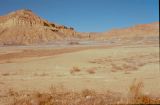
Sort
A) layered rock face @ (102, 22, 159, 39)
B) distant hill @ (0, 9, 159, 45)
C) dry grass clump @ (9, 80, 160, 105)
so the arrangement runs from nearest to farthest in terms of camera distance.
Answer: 1. dry grass clump @ (9, 80, 160, 105)
2. distant hill @ (0, 9, 159, 45)
3. layered rock face @ (102, 22, 159, 39)

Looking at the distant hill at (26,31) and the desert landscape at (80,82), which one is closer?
the desert landscape at (80,82)

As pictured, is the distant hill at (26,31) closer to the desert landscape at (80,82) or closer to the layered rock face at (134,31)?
the layered rock face at (134,31)

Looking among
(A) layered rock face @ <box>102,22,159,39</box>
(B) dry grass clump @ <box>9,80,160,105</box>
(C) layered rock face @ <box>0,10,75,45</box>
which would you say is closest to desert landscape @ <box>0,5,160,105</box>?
(B) dry grass clump @ <box>9,80,160,105</box>

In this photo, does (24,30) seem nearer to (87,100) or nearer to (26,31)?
(26,31)

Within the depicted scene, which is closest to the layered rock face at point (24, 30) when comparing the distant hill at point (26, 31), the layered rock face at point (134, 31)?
the distant hill at point (26, 31)

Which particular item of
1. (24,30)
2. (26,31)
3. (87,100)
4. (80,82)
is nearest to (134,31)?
(26,31)

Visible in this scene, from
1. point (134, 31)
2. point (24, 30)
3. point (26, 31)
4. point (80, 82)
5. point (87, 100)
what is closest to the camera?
point (87, 100)

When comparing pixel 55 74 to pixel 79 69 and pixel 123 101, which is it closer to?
pixel 79 69

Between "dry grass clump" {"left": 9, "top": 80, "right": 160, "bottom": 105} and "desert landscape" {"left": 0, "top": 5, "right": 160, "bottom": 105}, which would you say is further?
"desert landscape" {"left": 0, "top": 5, "right": 160, "bottom": 105}

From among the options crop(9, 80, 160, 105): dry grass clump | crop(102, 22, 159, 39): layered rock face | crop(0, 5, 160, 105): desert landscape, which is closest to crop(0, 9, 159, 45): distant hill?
crop(102, 22, 159, 39): layered rock face

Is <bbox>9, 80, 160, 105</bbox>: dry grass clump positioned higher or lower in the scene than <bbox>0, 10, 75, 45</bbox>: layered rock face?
lower

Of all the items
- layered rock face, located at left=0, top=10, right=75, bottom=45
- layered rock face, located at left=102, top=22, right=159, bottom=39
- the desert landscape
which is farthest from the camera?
layered rock face, located at left=102, top=22, right=159, bottom=39

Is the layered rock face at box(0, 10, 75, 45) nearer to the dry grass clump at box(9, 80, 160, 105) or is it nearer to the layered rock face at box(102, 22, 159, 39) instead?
the layered rock face at box(102, 22, 159, 39)

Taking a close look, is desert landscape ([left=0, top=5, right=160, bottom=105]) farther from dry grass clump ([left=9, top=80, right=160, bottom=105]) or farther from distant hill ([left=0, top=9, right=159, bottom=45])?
distant hill ([left=0, top=9, right=159, bottom=45])
